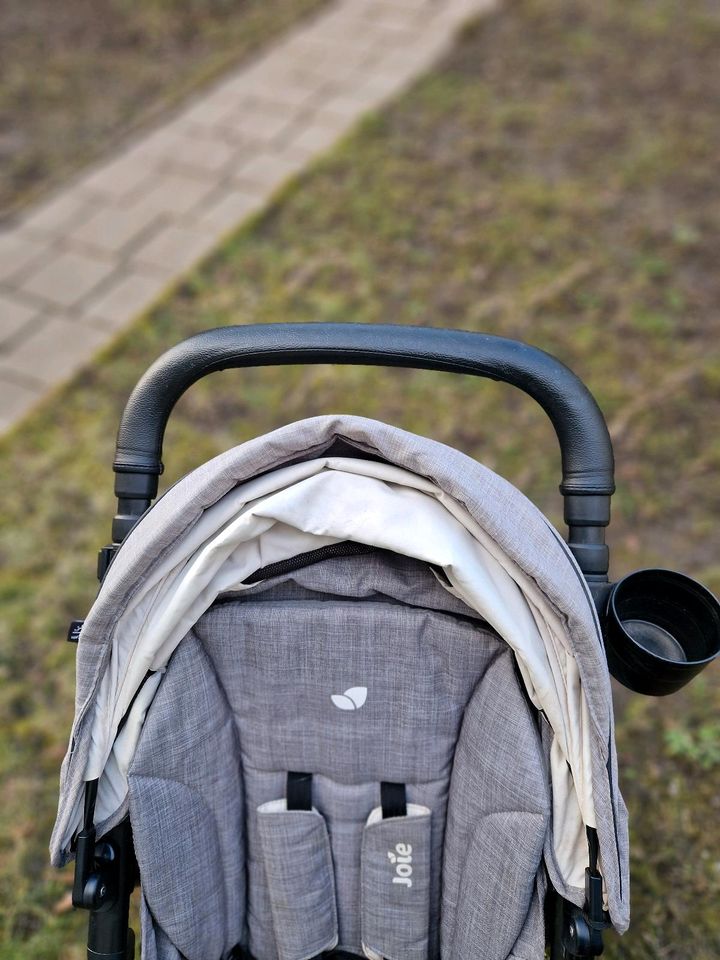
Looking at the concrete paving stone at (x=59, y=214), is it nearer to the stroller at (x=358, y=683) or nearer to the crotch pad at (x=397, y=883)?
the stroller at (x=358, y=683)

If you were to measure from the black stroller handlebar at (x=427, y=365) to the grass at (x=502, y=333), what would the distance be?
1134 mm

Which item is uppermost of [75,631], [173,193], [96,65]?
[96,65]

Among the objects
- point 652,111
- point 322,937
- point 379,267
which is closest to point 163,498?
point 322,937

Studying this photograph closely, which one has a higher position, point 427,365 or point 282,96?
point 282,96

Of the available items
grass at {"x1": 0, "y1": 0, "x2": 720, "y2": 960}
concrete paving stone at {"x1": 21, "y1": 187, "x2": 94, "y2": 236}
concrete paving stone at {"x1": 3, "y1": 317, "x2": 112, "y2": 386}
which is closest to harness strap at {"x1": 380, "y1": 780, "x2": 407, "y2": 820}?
grass at {"x1": 0, "y1": 0, "x2": 720, "y2": 960}

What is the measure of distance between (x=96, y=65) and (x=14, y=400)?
279 cm

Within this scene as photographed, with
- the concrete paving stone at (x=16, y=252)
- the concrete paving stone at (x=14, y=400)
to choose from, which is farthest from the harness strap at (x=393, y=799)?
the concrete paving stone at (x=16, y=252)

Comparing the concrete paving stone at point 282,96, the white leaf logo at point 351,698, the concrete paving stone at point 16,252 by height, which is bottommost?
the white leaf logo at point 351,698

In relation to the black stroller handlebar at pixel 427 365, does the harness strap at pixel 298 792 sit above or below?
below

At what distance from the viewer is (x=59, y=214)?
3.97 m

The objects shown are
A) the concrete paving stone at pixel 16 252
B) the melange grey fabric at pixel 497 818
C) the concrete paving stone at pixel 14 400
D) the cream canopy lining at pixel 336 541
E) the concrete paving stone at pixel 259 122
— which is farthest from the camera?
the concrete paving stone at pixel 259 122

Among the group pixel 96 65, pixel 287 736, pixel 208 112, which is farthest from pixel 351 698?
pixel 96 65

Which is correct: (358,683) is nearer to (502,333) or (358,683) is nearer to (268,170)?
(502,333)

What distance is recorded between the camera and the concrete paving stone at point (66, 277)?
3.58 metres
